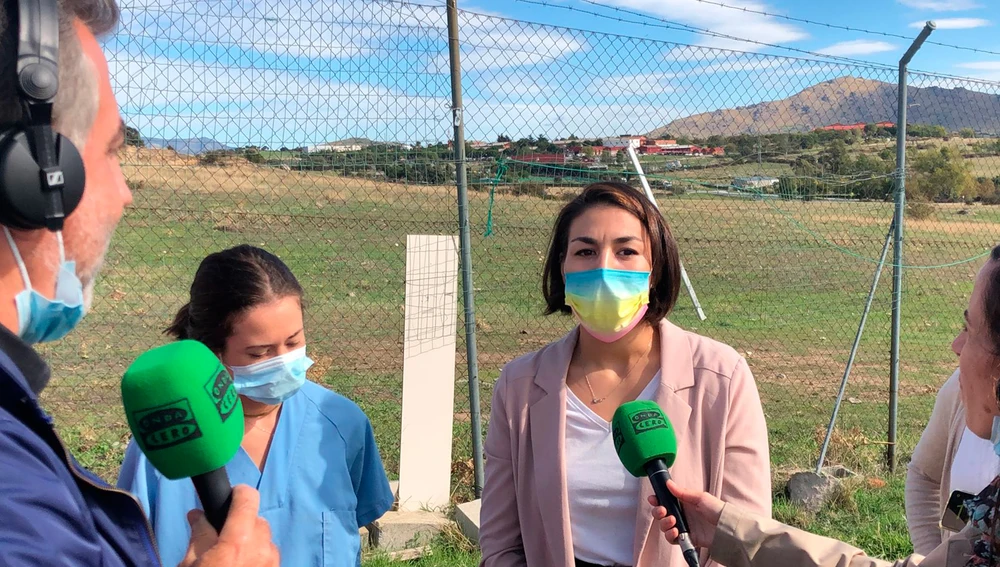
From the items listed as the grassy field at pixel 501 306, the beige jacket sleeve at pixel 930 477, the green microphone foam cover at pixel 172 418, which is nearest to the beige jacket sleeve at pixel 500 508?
the grassy field at pixel 501 306

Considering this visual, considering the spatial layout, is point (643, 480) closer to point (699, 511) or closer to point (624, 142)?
point (699, 511)

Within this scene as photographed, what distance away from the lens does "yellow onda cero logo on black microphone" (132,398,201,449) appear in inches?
50.4

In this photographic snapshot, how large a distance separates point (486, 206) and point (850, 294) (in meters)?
8.82

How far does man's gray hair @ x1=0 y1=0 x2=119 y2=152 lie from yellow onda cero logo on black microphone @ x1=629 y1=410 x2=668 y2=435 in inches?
53.2

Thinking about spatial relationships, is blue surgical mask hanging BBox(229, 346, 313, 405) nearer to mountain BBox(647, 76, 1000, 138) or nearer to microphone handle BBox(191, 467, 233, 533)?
microphone handle BBox(191, 467, 233, 533)

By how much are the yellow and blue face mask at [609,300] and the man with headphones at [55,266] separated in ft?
4.86

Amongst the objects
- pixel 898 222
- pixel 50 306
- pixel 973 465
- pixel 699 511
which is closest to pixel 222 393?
pixel 50 306

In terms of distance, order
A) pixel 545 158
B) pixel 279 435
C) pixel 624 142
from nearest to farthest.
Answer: pixel 279 435, pixel 545 158, pixel 624 142

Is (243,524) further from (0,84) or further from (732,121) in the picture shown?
(732,121)

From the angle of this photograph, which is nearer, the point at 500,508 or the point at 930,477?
the point at 500,508

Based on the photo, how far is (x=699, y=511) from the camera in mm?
2045

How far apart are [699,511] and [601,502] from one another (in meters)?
0.39

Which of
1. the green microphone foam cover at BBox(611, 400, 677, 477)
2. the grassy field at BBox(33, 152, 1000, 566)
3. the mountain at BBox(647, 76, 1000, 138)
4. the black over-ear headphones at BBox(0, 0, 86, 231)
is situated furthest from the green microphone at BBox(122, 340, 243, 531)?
the mountain at BBox(647, 76, 1000, 138)

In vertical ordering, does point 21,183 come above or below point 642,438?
above
